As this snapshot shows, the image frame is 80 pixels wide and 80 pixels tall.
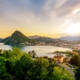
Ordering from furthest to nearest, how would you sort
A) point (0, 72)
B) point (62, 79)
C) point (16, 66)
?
point (16, 66), point (0, 72), point (62, 79)

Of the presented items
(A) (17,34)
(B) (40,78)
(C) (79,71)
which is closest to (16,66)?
(B) (40,78)

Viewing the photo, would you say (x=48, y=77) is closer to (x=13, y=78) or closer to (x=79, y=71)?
(x=79, y=71)

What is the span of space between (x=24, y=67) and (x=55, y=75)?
12.7 ft

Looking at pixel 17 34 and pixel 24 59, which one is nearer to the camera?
pixel 24 59

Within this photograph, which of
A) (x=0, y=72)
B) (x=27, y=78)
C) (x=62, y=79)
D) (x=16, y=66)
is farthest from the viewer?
(x=16, y=66)

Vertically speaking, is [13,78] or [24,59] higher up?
[24,59]

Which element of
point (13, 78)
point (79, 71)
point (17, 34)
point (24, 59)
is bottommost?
point (13, 78)

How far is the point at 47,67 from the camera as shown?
12.1m

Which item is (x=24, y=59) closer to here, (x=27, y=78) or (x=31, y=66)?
(x=31, y=66)

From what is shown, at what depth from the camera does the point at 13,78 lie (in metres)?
12.8

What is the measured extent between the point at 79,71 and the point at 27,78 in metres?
5.13

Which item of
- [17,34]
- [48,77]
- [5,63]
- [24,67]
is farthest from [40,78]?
[17,34]

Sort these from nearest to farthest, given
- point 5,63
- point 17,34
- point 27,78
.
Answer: point 27,78 < point 5,63 < point 17,34

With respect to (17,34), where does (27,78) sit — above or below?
below
